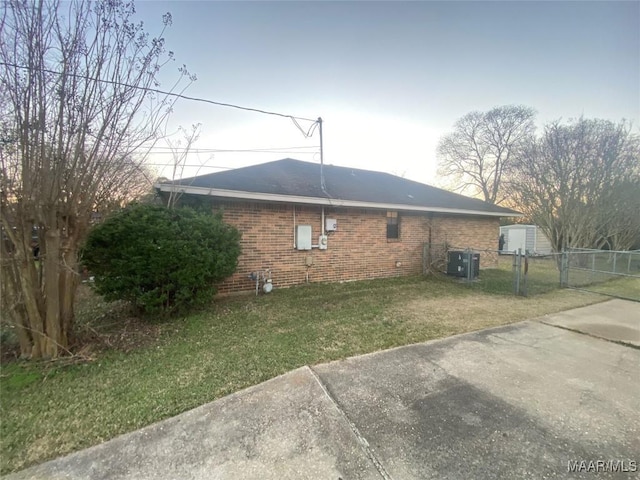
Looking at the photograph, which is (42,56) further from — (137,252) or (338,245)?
(338,245)

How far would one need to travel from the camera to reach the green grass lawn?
6.67 feet

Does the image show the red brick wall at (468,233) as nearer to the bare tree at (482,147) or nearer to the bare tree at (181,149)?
the bare tree at (181,149)

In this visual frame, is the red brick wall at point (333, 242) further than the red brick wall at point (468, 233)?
No

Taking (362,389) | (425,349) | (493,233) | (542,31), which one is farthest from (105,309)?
(493,233)

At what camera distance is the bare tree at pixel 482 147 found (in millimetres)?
21109

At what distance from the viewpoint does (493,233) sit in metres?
10.7

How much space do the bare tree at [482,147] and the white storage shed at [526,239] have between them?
346 centimetres

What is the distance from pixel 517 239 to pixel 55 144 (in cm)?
2282

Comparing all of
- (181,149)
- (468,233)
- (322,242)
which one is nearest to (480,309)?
(322,242)

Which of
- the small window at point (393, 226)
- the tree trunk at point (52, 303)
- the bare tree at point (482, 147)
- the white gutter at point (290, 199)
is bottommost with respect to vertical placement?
the tree trunk at point (52, 303)

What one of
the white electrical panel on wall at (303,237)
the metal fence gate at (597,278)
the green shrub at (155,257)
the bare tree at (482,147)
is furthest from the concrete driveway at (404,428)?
the bare tree at (482,147)

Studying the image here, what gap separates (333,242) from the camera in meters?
7.36

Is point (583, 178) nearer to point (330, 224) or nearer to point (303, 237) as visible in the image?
point (330, 224)

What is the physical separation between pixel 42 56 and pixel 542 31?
10.2 metres
